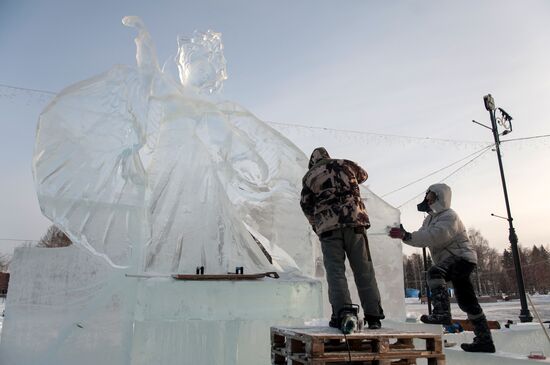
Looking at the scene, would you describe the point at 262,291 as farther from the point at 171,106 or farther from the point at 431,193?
the point at 171,106

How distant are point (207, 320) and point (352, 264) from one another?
5.98ft

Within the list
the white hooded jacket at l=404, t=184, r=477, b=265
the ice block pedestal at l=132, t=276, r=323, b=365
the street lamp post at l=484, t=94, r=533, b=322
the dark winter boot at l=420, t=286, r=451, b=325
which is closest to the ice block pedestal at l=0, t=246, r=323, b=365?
the ice block pedestal at l=132, t=276, r=323, b=365

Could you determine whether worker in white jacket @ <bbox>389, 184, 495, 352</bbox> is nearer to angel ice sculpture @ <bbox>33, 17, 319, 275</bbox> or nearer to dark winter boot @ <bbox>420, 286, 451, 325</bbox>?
dark winter boot @ <bbox>420, 286, 451, 325</bbox>

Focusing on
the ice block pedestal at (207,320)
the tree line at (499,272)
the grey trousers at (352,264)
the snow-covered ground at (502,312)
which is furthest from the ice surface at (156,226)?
the tree line at (499,272)

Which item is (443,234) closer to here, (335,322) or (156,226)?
(335,322)

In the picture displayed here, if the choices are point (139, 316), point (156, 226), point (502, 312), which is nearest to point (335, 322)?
point (139, 316)

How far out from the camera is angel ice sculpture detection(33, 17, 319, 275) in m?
4.40

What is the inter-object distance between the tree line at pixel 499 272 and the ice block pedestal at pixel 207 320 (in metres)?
47.6

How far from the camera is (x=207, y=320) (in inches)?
165

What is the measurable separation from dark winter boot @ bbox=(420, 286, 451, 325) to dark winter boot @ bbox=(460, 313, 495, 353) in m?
0.26

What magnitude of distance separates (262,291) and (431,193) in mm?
2075

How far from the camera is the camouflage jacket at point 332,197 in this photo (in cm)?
312

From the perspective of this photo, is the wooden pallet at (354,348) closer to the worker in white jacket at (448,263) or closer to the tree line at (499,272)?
the worker in white jacket at (448,263)

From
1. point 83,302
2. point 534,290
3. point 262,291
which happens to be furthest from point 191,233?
point 534,290
